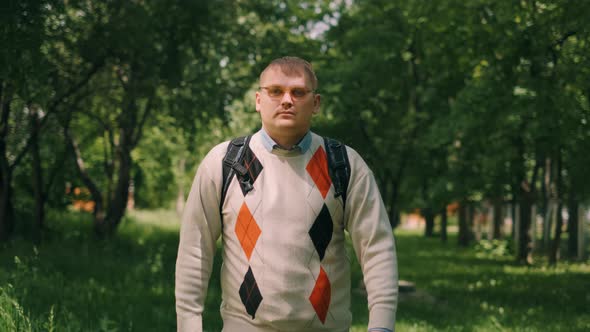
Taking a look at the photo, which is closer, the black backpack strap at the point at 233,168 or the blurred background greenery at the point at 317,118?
the black backpack strap at the point at 233,168

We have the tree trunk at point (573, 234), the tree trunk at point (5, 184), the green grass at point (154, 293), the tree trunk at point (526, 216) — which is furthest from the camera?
the tree trunk at point (573, 234)

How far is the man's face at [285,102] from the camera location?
2959 millimetres

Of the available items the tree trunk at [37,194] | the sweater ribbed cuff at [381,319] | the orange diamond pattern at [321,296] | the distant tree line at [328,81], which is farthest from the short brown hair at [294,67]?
the tree trunk at [37,194]

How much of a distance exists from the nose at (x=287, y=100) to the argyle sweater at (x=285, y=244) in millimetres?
179

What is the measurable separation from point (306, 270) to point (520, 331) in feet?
19.2

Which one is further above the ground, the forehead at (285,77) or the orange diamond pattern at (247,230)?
the forehead at (285,77)

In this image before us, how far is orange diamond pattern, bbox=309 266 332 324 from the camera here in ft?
9.50

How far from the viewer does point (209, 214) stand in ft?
9.82

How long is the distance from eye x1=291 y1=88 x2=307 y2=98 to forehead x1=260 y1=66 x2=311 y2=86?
24 mm

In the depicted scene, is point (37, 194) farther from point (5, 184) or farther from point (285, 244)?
point (285, 244)

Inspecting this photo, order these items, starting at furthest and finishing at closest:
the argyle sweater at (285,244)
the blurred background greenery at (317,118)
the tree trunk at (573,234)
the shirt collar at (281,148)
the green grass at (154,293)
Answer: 1. the tree trunk at (573,234)
2. the blurred background greenery at (317,118)
3. the green grass at (154,293)
4. the shirt collar at (281,148)
5. the argyle sweater at (285,244)

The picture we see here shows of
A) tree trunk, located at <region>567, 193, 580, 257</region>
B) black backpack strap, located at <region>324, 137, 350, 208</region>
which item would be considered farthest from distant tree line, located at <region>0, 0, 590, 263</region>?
black backpack strap, located at <region>324, 137, 350, 208</region>

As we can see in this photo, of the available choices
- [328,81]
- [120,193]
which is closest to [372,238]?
[328,81]

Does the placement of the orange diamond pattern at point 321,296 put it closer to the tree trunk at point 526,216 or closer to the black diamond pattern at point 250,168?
the black diamond pattern at point 250,168
